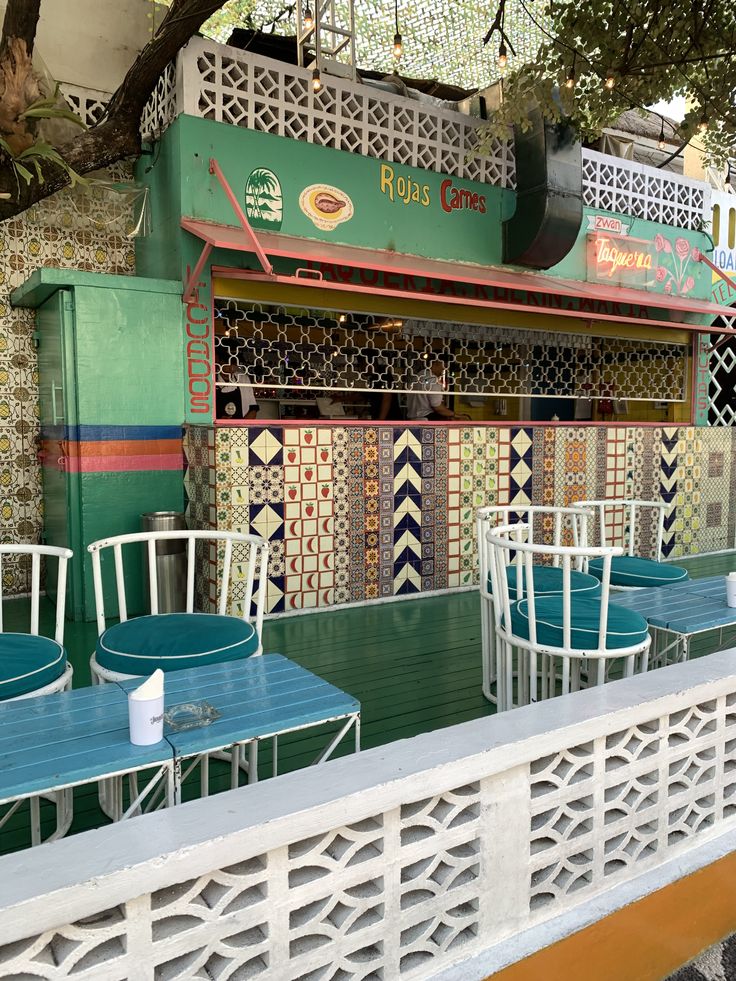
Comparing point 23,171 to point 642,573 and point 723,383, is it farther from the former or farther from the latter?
point 723,383

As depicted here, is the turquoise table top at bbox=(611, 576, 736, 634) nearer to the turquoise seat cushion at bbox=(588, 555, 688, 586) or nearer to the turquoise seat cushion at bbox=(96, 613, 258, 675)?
the turquoise seat cushion at bbox=(588, 555, 688, 586)

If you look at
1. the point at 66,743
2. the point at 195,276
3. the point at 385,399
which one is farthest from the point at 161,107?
the point at 66,743

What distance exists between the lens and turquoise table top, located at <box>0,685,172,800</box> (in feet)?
4.95

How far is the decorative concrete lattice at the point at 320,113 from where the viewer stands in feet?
16.5

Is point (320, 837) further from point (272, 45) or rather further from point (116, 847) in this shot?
point (272, 45)

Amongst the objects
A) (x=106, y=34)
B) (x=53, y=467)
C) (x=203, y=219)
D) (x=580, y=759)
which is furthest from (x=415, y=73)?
(x=580, y=759)

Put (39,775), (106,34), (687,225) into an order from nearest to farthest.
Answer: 1. (39,775)
2. (106,34)
3. (687,225)

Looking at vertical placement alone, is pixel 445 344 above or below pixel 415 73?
below

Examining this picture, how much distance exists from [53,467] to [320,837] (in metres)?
4.68

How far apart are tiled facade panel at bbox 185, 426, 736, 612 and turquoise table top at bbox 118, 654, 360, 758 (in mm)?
2812

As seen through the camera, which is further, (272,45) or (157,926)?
(272,45)

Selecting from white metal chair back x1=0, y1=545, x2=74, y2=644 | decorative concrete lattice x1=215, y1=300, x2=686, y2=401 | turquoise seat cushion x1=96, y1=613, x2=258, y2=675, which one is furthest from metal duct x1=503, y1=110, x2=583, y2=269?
white metal chair back x1=0, y1=545, x2=74, y2=644

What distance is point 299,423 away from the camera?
5.23 meters

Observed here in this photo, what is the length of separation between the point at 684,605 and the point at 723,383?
7193 millimetres
